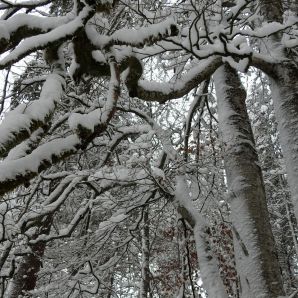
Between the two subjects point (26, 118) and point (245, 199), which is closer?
point (26, 118)

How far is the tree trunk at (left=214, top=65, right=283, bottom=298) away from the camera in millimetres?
3707

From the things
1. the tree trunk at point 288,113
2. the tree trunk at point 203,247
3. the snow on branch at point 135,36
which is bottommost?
the tree trunk at point 203,247

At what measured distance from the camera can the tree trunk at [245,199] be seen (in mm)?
3707

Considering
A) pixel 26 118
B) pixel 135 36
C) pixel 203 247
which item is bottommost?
pixel 26 118

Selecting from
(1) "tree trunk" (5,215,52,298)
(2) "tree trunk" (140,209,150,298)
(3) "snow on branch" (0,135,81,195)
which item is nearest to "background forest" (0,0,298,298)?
(3) "snow on branch" (0,135,81,195)

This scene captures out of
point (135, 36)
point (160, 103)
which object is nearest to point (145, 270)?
point (160, 103)

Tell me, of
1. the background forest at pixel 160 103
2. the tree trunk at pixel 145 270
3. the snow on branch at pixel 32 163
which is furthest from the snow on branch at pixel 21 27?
the tree trunk at pixel 145 270

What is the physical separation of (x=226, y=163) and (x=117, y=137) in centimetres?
Answer: 183

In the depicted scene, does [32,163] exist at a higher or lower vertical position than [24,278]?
lower

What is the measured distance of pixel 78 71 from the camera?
10.1 feet

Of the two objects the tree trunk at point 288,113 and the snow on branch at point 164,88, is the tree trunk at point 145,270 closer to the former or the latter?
the tree trunk at point 288,113

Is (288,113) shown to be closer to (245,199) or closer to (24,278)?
(245,199)

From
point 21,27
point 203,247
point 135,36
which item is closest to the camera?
point 21,27

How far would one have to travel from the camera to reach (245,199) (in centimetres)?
407
